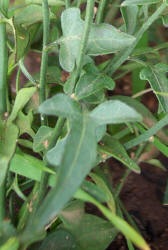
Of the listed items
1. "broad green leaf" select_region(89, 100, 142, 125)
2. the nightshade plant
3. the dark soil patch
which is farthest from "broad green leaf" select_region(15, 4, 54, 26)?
the dark soil patch

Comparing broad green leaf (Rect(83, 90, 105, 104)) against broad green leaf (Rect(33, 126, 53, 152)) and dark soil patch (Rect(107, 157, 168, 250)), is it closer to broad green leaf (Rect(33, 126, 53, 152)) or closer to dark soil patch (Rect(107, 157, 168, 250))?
broad green leaf (Rect(33, 126, 53, 152))

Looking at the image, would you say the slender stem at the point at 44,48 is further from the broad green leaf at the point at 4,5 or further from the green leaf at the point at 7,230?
the green leaf at the point at 7,230

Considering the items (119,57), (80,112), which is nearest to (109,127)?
(119,57)

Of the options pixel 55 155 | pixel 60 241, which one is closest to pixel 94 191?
pixel 55 155

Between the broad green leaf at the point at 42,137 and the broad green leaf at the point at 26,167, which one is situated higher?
the broad green leaf at the point at 42,137

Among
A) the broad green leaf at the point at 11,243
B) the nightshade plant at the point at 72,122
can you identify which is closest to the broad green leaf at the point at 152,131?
the nightshade plant at the point at 72,122
